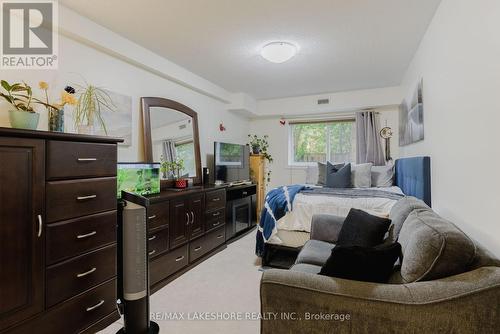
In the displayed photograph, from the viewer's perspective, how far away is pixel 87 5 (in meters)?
2.10

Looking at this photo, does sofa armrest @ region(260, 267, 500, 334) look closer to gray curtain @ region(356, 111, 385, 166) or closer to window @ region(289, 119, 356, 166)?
gray curtain @ region(356, 111, 385, 166)

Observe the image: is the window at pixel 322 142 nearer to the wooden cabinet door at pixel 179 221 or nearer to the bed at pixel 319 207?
the bed at pixel 319 207

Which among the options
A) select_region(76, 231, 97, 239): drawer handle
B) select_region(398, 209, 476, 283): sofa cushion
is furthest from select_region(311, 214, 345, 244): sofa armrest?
select_region(76, 231, 97, 239): drawer handle

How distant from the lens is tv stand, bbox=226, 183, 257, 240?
3797 millimetres

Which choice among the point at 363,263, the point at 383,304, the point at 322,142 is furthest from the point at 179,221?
the point at 322,142

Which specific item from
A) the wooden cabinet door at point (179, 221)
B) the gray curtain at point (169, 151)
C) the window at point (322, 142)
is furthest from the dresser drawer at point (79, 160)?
the window at point (322, 142)

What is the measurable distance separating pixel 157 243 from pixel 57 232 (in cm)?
99

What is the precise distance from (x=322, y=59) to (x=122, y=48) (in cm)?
230

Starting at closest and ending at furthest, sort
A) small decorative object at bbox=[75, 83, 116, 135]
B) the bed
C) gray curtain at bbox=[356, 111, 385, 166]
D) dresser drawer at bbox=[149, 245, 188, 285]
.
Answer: small decorative object at bbox=[75, 83, 116, 135] → dresser drawer at bbox=[149, 245, 188, 285] → the bed → gray curtain at bbox=[356, 111, 385, 166]

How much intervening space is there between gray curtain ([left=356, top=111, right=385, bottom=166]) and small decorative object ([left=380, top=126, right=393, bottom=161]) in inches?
3.1

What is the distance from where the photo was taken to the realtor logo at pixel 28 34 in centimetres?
192

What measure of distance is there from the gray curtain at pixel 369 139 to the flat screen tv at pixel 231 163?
2.11 meters

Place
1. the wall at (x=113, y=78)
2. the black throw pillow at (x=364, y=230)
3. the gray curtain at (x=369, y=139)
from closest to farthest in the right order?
1. the black throw pillow at (x=364, y=230)
2. the wall at (x=113, y=78)
3. the gray curtain at (x=369, y=139)

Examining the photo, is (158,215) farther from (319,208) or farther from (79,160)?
(319,208)
